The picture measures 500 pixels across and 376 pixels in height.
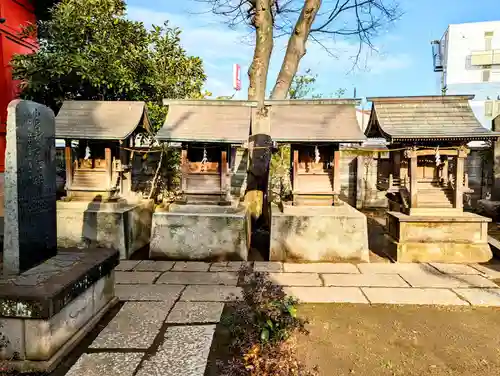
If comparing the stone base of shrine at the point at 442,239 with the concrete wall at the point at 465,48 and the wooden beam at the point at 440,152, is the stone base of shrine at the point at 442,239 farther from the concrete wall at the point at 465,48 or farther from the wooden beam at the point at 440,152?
the concrete wall at the point at 465,48

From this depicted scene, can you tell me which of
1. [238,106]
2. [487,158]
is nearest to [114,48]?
[238,106]

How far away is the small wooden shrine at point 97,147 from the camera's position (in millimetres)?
7711

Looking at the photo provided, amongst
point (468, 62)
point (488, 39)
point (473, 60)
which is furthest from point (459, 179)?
point (488, 39)

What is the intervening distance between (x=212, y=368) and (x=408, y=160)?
19.1 feet

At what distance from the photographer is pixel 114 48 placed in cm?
909

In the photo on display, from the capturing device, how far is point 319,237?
7199 millimetres

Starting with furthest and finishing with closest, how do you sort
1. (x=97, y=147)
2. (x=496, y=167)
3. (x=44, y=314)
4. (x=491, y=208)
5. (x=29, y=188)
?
(x=496, y=167) < (x=491, y=208) < (x=97, y=147) < (x=29, y=188) < (x=44, y=314)

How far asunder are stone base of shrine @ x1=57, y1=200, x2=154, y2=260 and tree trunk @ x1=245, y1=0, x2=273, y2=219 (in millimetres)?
3123

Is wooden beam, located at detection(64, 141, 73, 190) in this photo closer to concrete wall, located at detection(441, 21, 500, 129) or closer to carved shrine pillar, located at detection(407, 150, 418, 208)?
carved shrine pillar, located at detection(407, 150, 418, 208)

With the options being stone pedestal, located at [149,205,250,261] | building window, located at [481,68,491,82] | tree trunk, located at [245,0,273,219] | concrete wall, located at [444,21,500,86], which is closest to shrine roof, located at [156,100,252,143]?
tree trunk, located at [245,0,273,219]

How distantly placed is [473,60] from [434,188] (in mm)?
24093

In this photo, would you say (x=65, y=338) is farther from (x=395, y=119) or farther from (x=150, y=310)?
(x=395, y=119)

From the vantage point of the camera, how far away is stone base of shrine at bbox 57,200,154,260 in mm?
7531

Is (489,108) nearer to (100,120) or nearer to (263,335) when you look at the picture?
(100,120)
